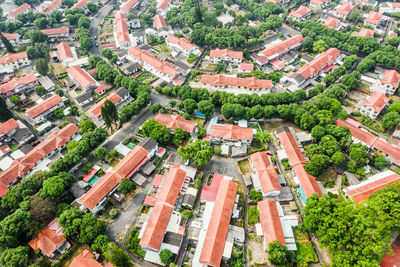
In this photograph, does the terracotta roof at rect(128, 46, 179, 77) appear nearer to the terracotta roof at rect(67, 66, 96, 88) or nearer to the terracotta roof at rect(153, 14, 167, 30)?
the terracotta roof at rect(67, 66, 96, 88)

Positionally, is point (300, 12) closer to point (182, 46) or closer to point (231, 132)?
point (182, 46)

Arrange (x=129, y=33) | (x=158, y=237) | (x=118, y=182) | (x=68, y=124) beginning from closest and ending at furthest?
(x=158, y=237) → (x=118, y=182) → (x=68, y=124) → (x=129, y=33)

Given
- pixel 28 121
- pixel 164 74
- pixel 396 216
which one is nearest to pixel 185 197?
pixel 396 216

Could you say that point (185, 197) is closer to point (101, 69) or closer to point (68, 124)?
point (68, 124)

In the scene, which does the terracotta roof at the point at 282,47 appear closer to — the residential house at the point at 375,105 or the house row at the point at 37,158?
the residential house at the point at 375,105

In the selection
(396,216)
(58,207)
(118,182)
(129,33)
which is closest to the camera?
(396,216)

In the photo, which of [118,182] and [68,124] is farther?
[68,124]

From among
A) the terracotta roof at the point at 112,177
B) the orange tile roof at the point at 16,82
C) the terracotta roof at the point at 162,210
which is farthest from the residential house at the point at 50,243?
the orange tile roof at the point at 16,82
